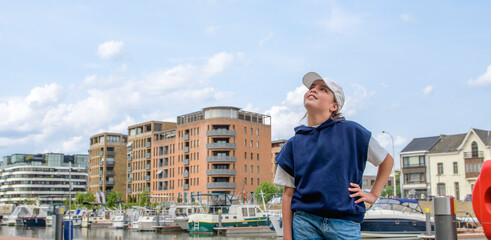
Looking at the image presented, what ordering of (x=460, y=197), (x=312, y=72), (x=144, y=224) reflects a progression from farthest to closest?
1. (x=460, y=197)
2. (x=144, y=224)
3. (x=312, y=72)

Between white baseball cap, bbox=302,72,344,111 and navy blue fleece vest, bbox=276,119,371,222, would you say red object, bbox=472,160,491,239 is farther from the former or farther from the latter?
white baseball cap, bbox=302,72,344,111

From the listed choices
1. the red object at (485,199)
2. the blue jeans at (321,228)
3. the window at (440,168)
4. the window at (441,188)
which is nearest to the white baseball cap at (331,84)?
the blue jeans at (321,228)

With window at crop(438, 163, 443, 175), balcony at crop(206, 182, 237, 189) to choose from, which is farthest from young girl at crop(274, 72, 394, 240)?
balcony at crop(206, 182, 237, 189)

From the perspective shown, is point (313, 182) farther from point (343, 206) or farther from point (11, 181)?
point (11, 181)

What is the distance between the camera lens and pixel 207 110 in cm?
9938

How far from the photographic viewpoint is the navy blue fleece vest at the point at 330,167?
356 cm

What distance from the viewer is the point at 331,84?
12.7 feet

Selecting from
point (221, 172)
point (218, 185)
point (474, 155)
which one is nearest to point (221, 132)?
point (221, 172)

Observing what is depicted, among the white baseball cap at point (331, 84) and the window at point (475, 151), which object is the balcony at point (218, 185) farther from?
the white baseball cap at point (331, 84)

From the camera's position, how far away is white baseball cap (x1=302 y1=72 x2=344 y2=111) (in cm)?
385

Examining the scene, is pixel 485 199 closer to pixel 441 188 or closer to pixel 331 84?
pixel 331 84

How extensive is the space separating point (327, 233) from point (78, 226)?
5920 cm

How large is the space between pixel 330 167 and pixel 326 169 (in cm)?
3

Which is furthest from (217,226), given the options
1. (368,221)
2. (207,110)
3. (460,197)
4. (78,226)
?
(207,110)
